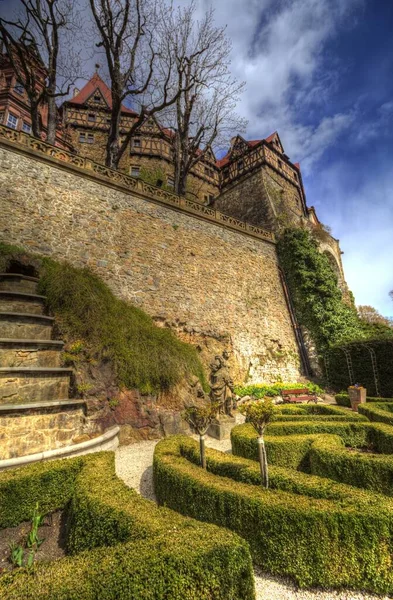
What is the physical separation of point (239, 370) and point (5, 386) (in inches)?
444

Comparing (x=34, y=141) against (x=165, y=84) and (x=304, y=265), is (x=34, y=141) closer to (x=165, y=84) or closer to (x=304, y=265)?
(x=165, y=84)

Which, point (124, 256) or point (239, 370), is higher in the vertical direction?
point (124, 256)

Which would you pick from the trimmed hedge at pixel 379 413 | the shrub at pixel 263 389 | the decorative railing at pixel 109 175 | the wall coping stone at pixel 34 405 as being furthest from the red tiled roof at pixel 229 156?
the wall coping stone at pixel 34 405

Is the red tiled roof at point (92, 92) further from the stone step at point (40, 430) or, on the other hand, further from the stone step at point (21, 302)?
the stone step at point (40, 430)

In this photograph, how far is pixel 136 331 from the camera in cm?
987

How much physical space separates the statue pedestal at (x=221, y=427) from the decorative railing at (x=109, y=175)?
11.5 meters

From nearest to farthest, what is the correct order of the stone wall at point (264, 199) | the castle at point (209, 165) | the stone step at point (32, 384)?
the stone step at point (32, 384) < the stone wall at point (264, 199) < the castle at point (209, 165)

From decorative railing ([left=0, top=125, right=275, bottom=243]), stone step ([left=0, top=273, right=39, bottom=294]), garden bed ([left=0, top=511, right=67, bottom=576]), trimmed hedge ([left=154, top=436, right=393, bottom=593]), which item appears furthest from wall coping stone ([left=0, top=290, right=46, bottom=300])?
trimmed hedge ([left=154, top=436, right=393, bottom=593])

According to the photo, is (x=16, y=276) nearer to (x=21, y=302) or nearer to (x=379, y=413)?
(x=21, y=302)

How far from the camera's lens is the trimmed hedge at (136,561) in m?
2.23

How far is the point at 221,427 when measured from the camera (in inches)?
361

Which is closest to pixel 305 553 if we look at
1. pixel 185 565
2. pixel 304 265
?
pixel 185 565

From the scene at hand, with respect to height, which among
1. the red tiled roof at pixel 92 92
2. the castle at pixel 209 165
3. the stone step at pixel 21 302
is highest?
the red tiled roof at pixel 92 92

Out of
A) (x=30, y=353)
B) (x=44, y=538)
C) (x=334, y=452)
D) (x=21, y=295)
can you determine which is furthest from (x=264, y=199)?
(x=44, y=538)
